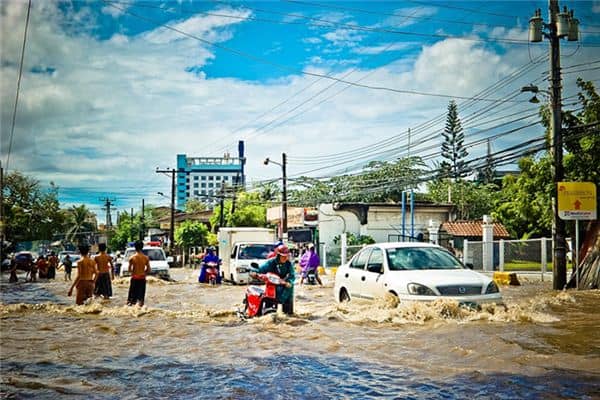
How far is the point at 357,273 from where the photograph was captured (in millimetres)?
13023

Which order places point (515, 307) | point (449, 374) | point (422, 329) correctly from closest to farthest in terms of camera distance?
point (449, 374), point (422, 329), point (515, 307)

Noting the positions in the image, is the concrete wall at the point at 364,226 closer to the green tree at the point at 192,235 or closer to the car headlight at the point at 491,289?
the green tree at the point at 192,235

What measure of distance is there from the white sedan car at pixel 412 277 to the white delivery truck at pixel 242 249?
1063 cm

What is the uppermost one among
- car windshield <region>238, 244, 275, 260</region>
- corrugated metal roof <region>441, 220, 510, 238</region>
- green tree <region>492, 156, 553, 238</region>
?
green tree <region>492, 156, 553, 238</region>

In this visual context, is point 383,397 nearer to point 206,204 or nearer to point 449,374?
point 449,374

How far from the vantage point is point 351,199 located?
59312mm

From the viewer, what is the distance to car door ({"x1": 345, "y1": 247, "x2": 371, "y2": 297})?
12.8 m

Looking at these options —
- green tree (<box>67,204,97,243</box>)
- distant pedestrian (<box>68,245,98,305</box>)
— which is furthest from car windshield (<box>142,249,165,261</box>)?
green tree (<box>67,204,97,243</box>)

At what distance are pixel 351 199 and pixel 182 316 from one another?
45.8 meters

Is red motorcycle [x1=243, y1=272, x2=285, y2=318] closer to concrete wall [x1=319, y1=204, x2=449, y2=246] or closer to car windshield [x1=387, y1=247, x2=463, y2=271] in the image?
car windshield [x1=387, y1=247, x2=463, y2=271]

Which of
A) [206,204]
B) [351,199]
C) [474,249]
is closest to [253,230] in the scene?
[474,249]

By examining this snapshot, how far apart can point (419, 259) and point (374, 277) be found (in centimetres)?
95

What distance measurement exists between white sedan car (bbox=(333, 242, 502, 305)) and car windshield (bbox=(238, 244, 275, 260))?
39.1ft

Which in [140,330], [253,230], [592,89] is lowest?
[140,330]
